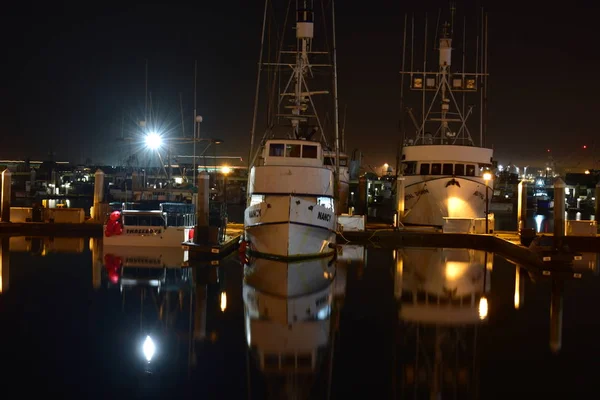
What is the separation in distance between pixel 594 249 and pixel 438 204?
8815mm

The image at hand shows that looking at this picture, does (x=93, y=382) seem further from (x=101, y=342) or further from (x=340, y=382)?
(x=340, y=382)

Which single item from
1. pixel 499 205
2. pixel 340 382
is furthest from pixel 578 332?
pixel 499 205

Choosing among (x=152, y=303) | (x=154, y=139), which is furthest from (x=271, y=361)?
(x=154, y=139)

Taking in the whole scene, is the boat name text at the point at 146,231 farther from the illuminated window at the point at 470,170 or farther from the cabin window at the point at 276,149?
the illuminated window at the point at 470,170

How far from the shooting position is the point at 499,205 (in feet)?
295

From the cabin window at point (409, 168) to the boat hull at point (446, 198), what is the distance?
89 cm

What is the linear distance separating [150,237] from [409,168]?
16.6 m

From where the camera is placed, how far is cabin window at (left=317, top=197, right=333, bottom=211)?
86.7ft

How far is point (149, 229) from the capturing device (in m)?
28.6

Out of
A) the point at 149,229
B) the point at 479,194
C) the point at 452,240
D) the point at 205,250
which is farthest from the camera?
the point at 479,194

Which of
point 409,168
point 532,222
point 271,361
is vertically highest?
point 409,168

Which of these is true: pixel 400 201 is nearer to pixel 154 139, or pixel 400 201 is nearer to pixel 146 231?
pixel 154 139

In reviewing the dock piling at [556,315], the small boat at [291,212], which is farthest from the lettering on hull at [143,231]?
the dock piling at [556,315]

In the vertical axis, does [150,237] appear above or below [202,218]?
below
